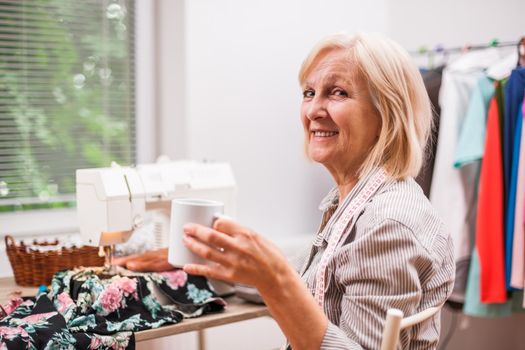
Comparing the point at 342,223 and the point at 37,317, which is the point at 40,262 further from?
the point at 342,223

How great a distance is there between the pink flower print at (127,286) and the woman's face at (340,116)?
586 mm

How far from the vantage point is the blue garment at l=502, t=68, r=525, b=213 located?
7.99 ft

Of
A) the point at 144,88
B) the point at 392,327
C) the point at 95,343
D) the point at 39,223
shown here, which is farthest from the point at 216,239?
the point at 144,88

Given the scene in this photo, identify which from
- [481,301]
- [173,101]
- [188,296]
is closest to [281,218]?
[173,101]

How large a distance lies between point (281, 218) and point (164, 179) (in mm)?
1066

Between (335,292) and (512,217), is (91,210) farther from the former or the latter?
A: (512,217)

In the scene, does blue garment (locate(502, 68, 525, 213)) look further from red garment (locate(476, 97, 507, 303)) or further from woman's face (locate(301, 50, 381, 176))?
woman's face (locate(301, 50, 381, 176))

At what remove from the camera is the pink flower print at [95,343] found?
4.69 feet

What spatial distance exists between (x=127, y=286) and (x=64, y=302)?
154mm

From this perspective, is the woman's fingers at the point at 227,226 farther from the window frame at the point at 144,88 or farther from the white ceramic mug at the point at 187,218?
the window frame at the point at 144,88

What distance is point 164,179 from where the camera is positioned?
1.89 metres

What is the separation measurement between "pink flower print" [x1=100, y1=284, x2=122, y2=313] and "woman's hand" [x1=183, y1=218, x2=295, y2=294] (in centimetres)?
69

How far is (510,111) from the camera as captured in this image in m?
2.47

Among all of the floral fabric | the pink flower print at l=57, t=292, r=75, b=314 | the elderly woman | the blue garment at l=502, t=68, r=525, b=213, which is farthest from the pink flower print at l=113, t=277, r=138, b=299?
the blue garment at l=502, t=68, r=525, b=213
